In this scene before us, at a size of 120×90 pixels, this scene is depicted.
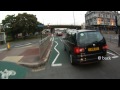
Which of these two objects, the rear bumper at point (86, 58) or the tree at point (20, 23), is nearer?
the rear bumper at point (86, 58)

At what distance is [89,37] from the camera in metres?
6.83

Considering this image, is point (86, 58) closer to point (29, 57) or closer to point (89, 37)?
point (89, 37)

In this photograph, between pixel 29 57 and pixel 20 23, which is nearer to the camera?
pixel 29 57

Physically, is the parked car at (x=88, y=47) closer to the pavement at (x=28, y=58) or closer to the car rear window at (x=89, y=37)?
the car rear window at (x=89, y=37)

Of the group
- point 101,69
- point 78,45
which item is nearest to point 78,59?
point 78,45

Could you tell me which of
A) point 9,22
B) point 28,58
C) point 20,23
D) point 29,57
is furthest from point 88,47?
point 9,22

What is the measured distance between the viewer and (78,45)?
6.65m

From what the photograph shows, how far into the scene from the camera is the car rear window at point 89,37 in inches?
264

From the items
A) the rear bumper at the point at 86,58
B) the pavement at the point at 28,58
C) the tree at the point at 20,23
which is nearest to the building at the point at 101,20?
the tree at the point at 20,23

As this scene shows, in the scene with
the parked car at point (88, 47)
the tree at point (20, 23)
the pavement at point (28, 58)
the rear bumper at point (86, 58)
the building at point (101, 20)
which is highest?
the building at point (101, 20)

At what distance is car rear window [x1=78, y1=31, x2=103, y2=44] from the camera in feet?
22.0

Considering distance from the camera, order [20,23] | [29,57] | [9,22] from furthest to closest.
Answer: [9,22]
[20,23]
[29,57]

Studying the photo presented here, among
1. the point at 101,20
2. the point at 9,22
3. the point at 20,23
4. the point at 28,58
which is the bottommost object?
the point at 28,58
